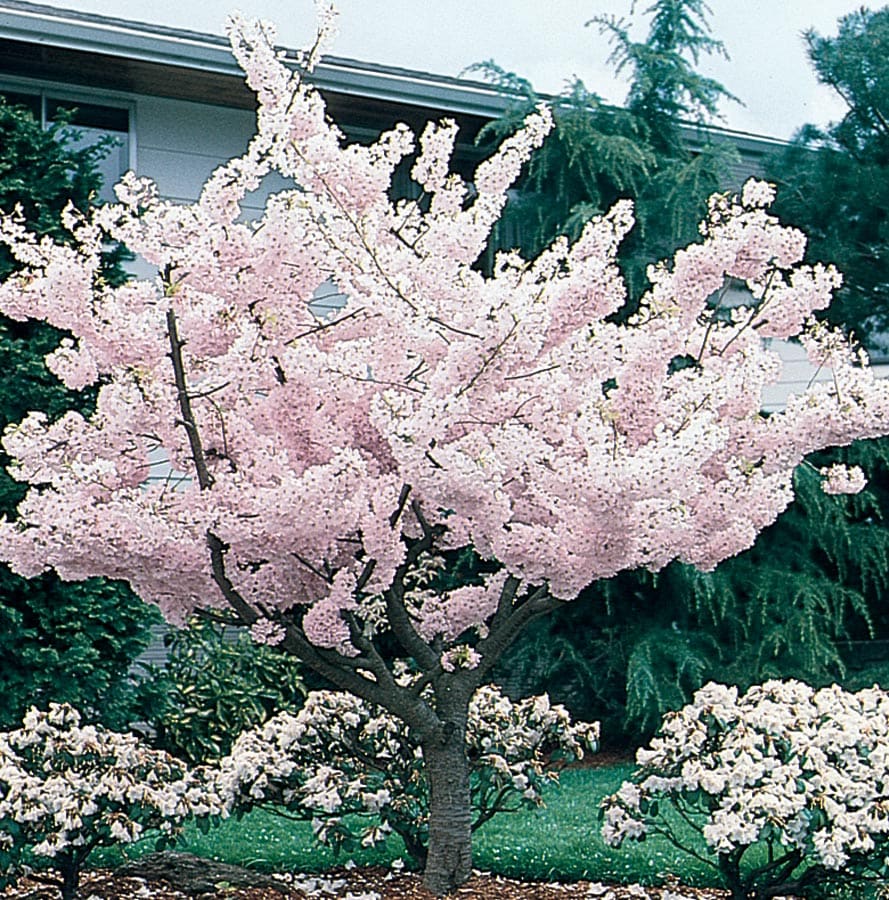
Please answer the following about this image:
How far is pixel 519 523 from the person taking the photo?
4.06 meters

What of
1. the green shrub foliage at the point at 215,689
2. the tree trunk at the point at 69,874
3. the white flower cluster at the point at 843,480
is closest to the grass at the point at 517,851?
the tree trunk at the point at 69,874

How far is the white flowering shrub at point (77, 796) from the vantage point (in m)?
4.07

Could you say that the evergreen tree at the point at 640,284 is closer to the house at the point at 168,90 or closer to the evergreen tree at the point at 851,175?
the evergreen tree at the point at 851,175

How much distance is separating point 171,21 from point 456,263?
490 cm

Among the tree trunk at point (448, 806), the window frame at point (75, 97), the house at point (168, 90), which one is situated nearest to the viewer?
the tree trunk at point (448, 806)

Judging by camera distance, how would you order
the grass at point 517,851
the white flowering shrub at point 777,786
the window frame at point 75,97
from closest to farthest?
the white flowering shrub at point 777,786 → the grass at point 517,851 → the window frame at point 75,97

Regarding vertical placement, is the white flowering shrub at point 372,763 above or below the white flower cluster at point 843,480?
below

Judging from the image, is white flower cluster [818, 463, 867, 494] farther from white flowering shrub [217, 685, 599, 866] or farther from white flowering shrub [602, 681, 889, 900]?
white flowering shrub [217, 685, 599, 866]

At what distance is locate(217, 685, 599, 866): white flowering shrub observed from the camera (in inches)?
181

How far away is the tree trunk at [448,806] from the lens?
174 inches

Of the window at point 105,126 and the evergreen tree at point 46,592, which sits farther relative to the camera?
the window at point 105,126

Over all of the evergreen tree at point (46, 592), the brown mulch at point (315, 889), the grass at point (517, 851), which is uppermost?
the evergreen tree at point (46, 592)

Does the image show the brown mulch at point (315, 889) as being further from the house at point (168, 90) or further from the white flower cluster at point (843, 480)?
the house at point (168, 90)

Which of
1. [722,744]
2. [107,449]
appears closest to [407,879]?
[722,744]
